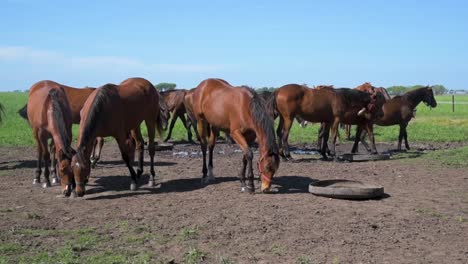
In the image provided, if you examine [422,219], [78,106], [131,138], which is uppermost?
[78,106]

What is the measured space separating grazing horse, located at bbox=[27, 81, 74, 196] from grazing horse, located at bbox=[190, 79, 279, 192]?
8.75 feet

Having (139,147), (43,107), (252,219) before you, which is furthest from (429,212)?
(43,107)

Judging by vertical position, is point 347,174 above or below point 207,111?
below

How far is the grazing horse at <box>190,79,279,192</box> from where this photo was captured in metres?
8.50

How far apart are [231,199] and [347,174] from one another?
3692 millimetres

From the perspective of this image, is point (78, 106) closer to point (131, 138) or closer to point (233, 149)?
point (131, 138)

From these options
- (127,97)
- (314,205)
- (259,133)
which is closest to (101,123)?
(127,97)

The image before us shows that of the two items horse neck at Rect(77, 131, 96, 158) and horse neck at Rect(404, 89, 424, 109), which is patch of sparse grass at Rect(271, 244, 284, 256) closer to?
horse neck at Rect(77, 131, 96, 158)

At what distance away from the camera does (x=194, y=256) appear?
552cm

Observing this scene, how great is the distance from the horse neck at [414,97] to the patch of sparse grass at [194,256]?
13.4 meters

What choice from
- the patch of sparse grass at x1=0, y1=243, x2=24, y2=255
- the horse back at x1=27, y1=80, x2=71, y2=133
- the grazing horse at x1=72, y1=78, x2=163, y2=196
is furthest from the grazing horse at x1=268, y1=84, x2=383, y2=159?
the patch of sparse grass at x1=0, y1=243, x2=24, y2=255

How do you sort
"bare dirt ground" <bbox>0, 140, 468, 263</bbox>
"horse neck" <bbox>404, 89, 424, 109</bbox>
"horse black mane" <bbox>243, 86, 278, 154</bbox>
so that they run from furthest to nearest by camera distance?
"horse neck" <bbox>404, 89, 424, 109</bbox> < "horse black mane" <bbox>243, 86, 278, 154</bbox> < "bare dirt ground" <bbox>0, 140, 468, 263</bbox>

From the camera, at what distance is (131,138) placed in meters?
11.1

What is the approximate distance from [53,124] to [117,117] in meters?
1.13
